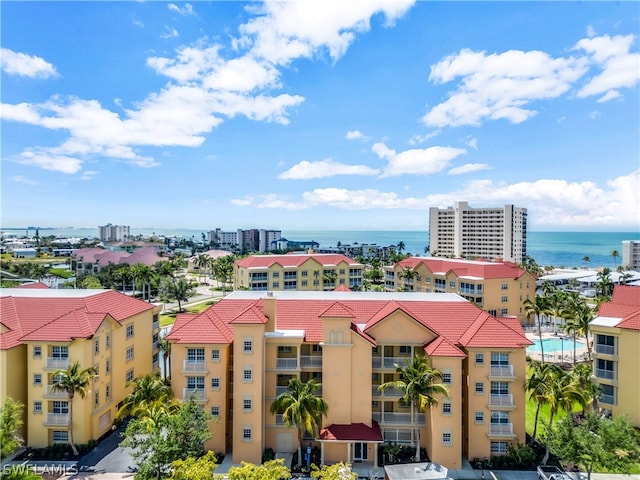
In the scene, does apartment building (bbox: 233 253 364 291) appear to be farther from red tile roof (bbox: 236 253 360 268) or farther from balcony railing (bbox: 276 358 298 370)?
balcony railing (bbox: 276 358 298 370)

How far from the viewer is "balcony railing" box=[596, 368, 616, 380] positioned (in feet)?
106

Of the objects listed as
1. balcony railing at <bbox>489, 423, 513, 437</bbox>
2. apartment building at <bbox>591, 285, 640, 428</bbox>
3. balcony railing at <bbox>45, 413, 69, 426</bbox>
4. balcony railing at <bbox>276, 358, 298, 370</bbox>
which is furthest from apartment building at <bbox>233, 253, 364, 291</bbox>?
balcony railing at <bbox>489, 423, 513, 437</bbox>

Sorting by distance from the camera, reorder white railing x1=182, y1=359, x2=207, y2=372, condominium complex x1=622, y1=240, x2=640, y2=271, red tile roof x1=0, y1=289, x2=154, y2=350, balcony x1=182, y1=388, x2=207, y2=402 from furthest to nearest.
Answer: condominium complex x1=622, y1=240, x2=640, y2=271, red tile roof x1=0, y1=289, x2=154, y2=350, white railing x1=182, y1=359, x2=207, y2=372, balcony x1=182, y1=388, x2=207, y2=402

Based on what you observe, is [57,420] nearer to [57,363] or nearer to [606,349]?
[57,363]

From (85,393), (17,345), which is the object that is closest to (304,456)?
(85,393)

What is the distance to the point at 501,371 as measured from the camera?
28.3m

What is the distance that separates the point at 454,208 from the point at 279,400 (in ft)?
539

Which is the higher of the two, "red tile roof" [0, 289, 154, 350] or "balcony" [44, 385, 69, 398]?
"red tile roof" [0, 289, 154, 350]

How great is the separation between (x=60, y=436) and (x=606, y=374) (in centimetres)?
4529

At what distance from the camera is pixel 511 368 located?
2833 centimetres

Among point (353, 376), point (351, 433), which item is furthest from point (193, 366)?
point (351, 433)

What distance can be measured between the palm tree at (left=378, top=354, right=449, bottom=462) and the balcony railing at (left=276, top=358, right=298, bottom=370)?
6711 millimetres

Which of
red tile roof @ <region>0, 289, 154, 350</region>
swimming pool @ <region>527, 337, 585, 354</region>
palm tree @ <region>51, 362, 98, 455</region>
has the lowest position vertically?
swimming pool @ <region>527, 337, 585, 354</region>

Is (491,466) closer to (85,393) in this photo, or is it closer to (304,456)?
(304,456)
